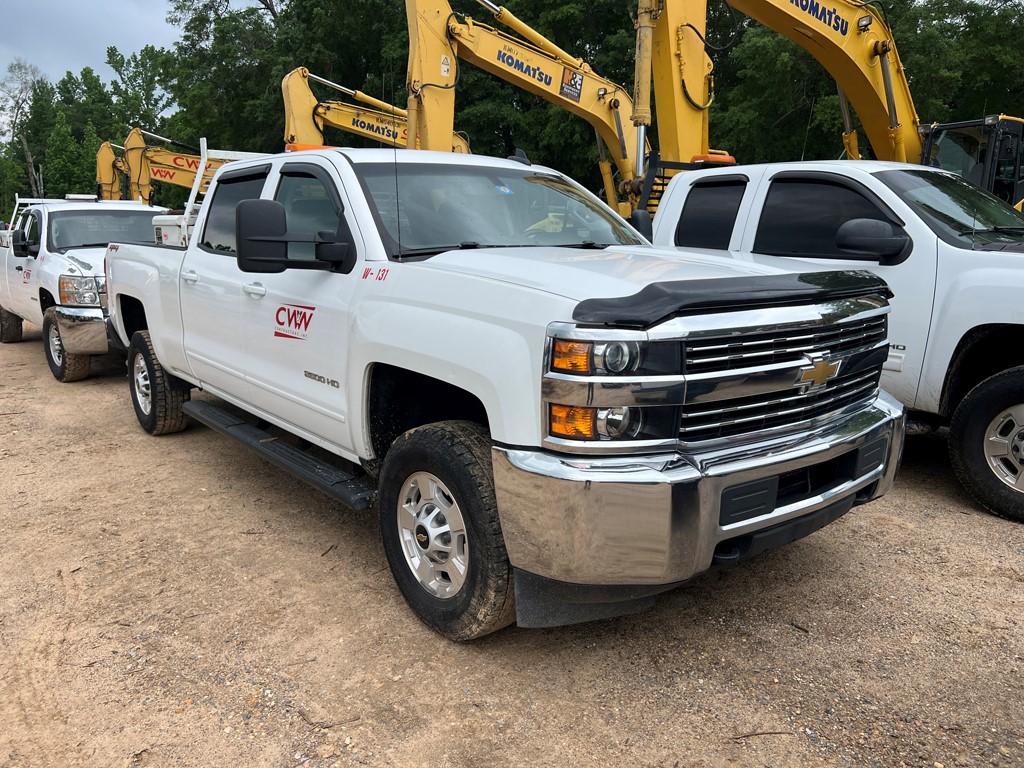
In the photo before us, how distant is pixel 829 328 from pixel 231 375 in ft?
10.9

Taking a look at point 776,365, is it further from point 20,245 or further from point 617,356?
point 20,245

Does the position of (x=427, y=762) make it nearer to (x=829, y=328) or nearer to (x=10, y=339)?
(x=829, y=328)

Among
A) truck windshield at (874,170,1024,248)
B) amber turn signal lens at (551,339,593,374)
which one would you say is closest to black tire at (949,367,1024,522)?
truck windshield at (874,170,1024,248)

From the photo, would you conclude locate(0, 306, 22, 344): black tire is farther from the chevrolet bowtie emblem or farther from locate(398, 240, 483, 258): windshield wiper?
the chevrolet bowtie emblem

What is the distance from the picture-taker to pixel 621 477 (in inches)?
99.3

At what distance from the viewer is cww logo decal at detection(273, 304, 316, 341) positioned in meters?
3.82

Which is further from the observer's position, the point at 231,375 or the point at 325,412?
the point at 231,375

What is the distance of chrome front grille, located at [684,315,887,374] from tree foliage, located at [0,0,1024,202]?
255cm

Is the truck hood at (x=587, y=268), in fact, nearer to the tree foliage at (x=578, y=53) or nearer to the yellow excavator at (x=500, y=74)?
the tree foliage at (x=578, y=53)

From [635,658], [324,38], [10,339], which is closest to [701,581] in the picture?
[635,658]

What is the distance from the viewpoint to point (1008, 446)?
4457mm

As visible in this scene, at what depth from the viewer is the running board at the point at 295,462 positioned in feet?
11.8

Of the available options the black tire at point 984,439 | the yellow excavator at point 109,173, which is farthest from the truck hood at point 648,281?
the yellow excavator at point 109,173

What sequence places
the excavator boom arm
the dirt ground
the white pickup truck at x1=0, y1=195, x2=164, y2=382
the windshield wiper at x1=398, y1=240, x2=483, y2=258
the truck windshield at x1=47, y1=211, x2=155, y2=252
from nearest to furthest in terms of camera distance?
the dirt ground → the windshield wiper at x1=398, y1=240, x2=483, y2=258 → the white pickup truck at x1=0, y1=195, x2=164, y2=382 → the excavator boom arm → the truck windshield at x1=47, y1=211, x2=155, y2=252
